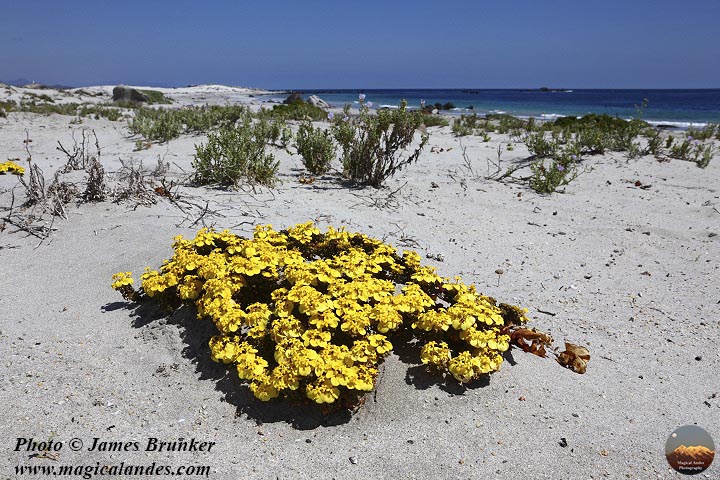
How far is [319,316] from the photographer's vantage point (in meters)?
2.80

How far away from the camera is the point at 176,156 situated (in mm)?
9008

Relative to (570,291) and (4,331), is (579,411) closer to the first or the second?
(570,291)

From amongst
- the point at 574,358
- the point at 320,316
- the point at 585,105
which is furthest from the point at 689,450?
the point at 585,105

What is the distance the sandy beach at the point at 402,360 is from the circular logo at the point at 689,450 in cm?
6

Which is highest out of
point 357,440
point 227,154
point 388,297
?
point 227,154

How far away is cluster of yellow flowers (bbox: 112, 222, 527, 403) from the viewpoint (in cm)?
253

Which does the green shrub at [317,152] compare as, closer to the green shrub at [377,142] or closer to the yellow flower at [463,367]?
the green shrub at [377,142]

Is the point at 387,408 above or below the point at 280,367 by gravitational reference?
below

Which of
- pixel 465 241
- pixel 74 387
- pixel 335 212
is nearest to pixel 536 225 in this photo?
pixel 465 241

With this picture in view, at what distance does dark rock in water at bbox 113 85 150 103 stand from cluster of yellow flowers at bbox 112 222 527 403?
92.4ft

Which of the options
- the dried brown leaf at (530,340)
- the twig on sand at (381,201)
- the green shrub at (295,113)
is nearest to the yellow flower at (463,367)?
the dried brown leaf at (530,340)

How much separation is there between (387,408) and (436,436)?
32 cm

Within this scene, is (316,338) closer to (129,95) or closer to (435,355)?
(435,355)

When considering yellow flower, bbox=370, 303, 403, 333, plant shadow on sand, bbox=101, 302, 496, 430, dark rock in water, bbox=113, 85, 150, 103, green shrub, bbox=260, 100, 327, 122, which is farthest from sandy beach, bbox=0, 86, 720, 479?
dark rock in water, bbox=113, 85, 150, 103
